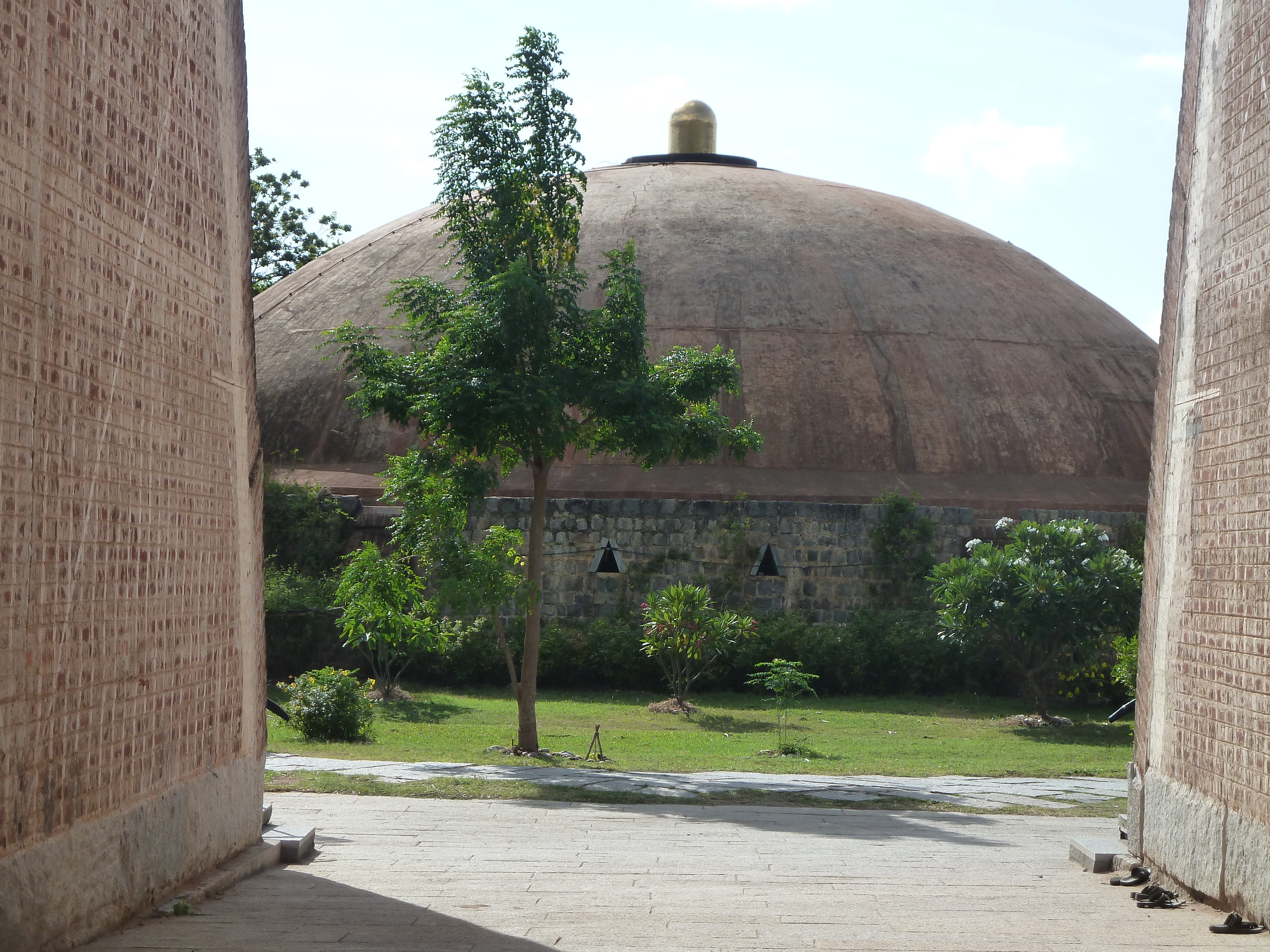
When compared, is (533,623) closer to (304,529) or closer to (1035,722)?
(1035,722)

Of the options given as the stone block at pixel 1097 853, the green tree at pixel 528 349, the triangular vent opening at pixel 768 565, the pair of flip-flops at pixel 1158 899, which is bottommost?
the stone block at pixel 1097 853

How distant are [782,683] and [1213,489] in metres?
7.83

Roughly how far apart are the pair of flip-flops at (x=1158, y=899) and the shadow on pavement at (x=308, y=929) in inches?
92.2

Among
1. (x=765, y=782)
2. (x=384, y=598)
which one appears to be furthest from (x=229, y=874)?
(x=384, y=598)

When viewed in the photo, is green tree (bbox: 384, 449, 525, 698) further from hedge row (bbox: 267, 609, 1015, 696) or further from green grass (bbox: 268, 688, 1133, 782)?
hedge row (bbox: 267, 609, 1015, 696)

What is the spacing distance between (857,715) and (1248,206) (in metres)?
10.0

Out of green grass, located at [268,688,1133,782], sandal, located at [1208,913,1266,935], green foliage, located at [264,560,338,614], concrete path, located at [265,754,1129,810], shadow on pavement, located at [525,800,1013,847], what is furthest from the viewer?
green foliage, located at [264,560,338,614]

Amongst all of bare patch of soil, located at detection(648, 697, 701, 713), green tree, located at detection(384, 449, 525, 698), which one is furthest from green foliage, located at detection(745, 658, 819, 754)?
green tree, located at detection(384, 449, 525, 698)

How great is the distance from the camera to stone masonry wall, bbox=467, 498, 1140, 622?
1728 centimetres

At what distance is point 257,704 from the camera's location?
19.7 feet

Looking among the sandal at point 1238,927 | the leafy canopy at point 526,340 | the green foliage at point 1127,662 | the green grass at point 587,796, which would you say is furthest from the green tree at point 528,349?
the sandal at point 1238,927

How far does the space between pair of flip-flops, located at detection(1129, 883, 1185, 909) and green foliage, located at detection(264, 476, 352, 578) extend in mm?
14311

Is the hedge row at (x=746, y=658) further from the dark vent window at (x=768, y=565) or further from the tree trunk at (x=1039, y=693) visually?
the tree trunk at (x=1039, y=693)

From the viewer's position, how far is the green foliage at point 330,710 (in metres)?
11.3
